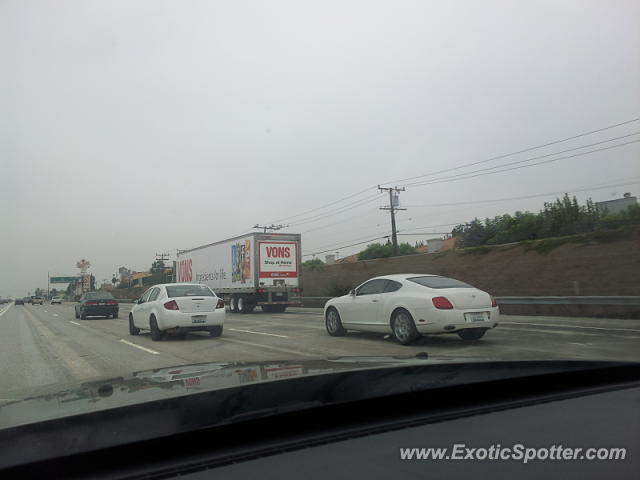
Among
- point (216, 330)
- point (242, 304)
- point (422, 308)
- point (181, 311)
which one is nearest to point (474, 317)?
point (422, 308)

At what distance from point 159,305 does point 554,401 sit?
1098cm

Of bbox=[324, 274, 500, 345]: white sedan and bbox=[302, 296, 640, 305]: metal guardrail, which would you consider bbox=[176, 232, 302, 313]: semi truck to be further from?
bbox=[324, 274, 500, 345]: white sedan

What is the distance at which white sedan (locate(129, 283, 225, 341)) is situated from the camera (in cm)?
1219

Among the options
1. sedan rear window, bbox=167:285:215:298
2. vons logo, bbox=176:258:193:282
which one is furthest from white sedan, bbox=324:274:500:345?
vons logo, bbox=176:258:193:282

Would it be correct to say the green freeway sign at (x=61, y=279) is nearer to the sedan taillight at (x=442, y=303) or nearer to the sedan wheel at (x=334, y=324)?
the sedan wheel at (x=334, y=324)

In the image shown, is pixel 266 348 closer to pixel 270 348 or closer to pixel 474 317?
pixel 270 348

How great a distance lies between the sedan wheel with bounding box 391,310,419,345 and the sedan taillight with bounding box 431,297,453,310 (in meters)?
0.63

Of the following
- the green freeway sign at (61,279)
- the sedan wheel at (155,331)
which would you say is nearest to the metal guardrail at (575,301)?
the sedan wheel at (155,331)

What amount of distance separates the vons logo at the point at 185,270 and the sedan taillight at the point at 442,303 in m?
25.8

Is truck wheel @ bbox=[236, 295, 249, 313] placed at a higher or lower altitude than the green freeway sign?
lower

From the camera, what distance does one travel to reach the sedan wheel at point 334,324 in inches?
472

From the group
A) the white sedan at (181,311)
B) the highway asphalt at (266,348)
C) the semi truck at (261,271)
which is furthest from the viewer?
the semi truck at (261,271)

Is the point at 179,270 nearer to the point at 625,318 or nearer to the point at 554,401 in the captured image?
the point at 625,318

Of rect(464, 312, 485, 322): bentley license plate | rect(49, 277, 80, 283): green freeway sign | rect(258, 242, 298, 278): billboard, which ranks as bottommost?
rect(464, 312, 485, 322): bentley license plate
